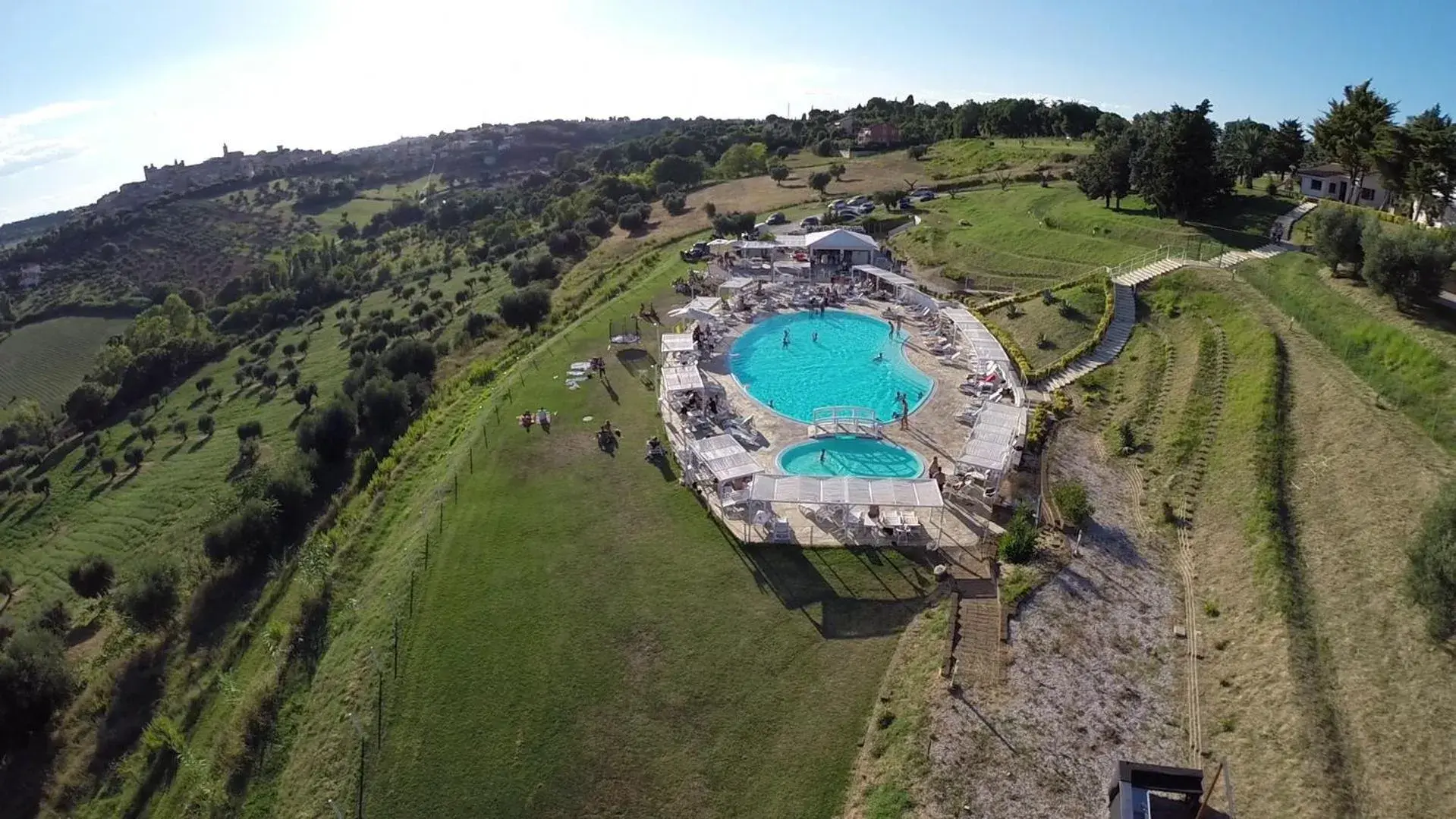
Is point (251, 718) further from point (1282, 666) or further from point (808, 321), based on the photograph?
point (808, 321)

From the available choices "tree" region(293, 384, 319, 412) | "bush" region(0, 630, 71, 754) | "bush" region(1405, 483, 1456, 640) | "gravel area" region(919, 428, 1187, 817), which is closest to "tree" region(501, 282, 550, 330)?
"tree" region(293, 384, 319, 412)

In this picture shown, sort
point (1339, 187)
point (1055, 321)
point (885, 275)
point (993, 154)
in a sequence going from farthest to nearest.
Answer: point (993, 154) < point (885, 275) < point (1339, 187) < point (1055, 321)

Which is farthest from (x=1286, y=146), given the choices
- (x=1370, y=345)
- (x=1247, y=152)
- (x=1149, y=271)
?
(x=1370, y=345)

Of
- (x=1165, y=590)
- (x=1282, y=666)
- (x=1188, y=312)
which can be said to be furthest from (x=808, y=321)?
(x=1282, y=666)

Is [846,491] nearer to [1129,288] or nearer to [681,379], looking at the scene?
[681,379]

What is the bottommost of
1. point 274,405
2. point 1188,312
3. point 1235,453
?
point 274,405

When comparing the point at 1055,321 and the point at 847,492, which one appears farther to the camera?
the point at 1055,321

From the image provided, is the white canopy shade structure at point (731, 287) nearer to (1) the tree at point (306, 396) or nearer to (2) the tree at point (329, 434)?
(2) the tree at point (329, 434)
